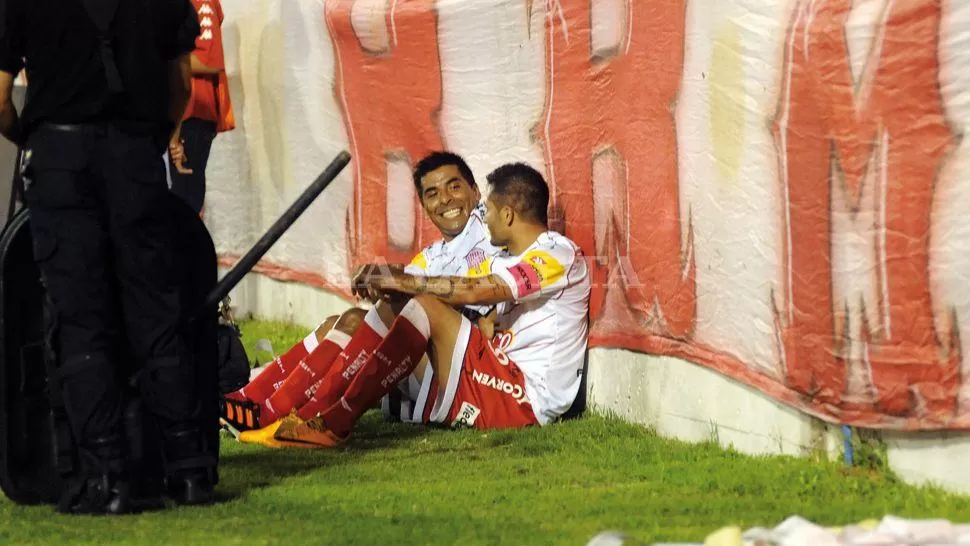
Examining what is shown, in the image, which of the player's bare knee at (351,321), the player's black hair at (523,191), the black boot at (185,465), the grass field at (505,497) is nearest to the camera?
the grass field at (505,497)

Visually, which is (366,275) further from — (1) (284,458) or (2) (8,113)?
(2) (8,113)

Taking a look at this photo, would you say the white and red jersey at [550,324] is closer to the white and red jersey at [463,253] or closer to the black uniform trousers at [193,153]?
the white and red jersey at [463,253]

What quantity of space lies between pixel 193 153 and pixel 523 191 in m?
3.28

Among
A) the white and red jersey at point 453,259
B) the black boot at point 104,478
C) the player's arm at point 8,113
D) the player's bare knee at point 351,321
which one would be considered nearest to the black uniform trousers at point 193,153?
the white and red jersey at point 453,259

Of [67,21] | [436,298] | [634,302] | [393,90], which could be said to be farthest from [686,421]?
[393,90]

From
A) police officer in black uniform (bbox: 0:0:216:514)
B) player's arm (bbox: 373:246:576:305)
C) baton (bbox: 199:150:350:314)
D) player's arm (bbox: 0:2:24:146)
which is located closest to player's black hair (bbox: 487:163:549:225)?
player's arm (bbox: 373:246:576:305)

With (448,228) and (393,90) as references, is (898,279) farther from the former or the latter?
(393,90)

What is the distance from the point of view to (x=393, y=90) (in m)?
9.32

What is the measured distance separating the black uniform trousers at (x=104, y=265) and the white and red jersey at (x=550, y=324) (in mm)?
1927

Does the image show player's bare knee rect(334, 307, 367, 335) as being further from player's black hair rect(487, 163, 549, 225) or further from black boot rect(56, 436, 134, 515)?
black boot rect(56, 436, 134, 515)

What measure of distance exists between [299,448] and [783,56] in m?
2.48

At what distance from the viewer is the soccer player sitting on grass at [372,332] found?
7051 mm

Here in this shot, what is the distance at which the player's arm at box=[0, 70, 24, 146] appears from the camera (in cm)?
532

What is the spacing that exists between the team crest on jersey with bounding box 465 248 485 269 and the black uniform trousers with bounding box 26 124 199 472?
2353mm
